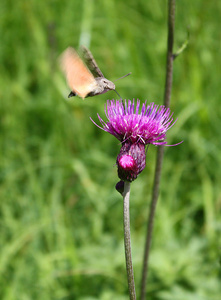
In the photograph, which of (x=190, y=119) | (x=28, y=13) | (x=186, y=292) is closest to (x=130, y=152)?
(x=186, y=292)

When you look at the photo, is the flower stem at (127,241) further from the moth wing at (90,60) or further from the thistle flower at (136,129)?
the moth wing at (90,60)

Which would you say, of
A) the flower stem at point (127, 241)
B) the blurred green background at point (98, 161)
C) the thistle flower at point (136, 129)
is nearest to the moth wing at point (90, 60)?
the thistle flower at point (136, 129)

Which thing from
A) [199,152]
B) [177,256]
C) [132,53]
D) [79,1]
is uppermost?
[79,1]

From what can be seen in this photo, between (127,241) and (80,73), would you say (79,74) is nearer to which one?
(80,73)

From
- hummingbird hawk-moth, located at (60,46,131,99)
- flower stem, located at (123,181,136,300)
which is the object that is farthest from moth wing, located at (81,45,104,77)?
flower stem, located at (123,181,136,300)

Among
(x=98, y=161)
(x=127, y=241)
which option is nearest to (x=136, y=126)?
(x=127, y=241)

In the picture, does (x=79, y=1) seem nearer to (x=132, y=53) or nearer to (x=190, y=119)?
(x=132, y=53)
